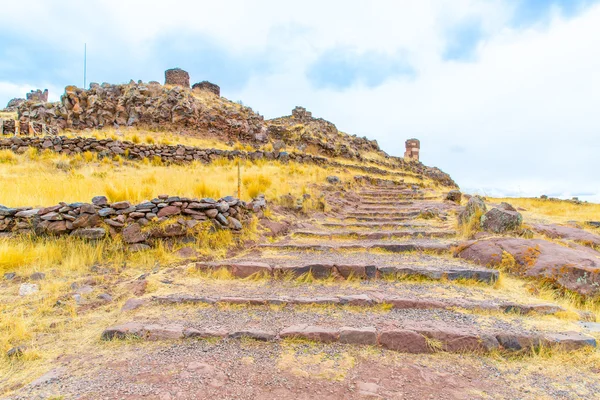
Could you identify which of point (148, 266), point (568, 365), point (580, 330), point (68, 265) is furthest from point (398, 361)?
point (68, 265)

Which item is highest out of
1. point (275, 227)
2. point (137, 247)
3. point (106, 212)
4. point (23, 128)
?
point (23, 128)

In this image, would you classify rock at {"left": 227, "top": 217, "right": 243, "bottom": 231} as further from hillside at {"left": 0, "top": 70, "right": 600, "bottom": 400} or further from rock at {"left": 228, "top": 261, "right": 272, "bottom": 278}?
rock at {"left": 228, "top": 261, "right": 272, "bottom": 278}

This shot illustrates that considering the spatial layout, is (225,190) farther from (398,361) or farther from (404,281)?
(398,361)

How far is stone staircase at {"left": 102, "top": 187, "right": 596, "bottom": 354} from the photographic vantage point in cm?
313

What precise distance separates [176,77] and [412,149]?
953 inches

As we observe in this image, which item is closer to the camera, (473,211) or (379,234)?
(473,211)

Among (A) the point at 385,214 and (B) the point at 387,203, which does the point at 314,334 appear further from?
(B) the point at 387,203

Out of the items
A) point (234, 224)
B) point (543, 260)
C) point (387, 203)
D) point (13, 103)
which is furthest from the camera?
point (13, 103)

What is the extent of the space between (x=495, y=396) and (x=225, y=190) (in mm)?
7247

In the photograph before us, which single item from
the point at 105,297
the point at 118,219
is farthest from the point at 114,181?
the point at 105,297

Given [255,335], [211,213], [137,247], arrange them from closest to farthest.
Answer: [255,335] < [137,247] < [211,213]

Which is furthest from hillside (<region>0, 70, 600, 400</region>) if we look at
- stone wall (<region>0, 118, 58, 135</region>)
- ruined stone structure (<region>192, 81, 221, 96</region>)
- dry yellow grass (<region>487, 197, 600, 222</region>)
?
ruined stone structure (<region>192, 81, 221, 96</region>)

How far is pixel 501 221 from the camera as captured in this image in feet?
21.9

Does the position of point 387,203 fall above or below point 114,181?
below
